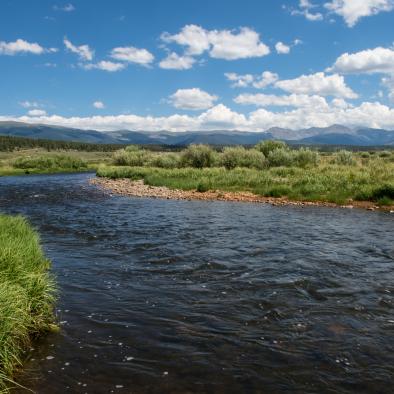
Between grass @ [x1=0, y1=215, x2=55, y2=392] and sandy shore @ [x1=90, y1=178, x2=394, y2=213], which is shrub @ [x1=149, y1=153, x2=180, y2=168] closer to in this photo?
sandy shore @ [x1=90, y1=178, x2=394, y2=213]

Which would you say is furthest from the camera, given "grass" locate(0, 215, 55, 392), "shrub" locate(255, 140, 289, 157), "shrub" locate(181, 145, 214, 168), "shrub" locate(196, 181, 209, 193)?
"shrub" locate(255, 140, 289, 157)

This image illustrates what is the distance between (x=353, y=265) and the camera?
1477 cm

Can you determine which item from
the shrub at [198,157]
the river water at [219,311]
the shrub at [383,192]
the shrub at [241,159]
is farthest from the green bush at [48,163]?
the river water at [219,311]

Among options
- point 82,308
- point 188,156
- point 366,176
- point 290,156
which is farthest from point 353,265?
point 188,156

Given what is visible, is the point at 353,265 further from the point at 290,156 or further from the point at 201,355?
the point at 290,156

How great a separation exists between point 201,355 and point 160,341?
1.06 metres

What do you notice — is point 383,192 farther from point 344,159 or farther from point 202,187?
point 344,159

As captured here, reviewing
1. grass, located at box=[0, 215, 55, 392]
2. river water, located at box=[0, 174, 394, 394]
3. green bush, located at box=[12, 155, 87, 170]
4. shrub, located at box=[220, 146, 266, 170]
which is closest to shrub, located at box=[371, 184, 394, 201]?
river water, located at box=[0, 174, 394, 394]

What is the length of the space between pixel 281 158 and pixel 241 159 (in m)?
5.09

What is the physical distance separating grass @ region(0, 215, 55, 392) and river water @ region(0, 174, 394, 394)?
0.34 metres

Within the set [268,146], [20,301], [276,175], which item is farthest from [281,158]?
[20,301]

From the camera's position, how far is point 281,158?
180 ft

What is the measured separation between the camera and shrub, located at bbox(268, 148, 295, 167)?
5481 centimetres

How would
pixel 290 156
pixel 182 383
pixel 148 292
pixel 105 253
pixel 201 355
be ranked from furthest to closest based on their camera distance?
pixel 290 156
pixel 105 253
pixel 148 292
pixel 201 355
pixel 182 383
